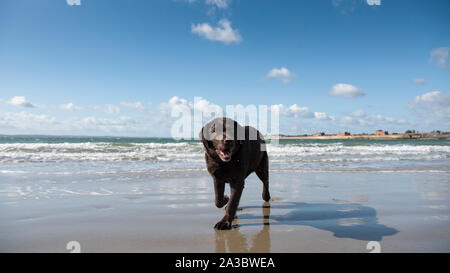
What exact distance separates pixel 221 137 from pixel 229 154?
267 mm

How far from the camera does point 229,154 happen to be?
3.63 metres

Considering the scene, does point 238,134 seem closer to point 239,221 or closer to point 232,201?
point 232,201

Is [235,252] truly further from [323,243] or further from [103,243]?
[103,243]

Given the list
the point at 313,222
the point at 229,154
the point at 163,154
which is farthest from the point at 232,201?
the point at 163,154

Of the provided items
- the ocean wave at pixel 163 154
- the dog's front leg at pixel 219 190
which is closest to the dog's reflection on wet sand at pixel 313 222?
the dog's front leg at pixel 219 190

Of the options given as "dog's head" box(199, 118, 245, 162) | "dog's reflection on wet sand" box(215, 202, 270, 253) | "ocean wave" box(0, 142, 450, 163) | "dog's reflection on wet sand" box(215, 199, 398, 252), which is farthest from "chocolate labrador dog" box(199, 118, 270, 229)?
"ocean wave" box(0, 142, 450, 163)

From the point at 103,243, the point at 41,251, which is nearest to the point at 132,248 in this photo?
the point at 103,243

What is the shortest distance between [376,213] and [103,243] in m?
4.54

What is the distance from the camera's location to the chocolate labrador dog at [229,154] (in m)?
3.61

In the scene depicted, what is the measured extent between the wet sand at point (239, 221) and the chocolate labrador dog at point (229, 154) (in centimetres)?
51

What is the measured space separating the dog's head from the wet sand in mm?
1153

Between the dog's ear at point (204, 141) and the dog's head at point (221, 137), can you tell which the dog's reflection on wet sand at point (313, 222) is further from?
the dog's ear at point (204, 141)
